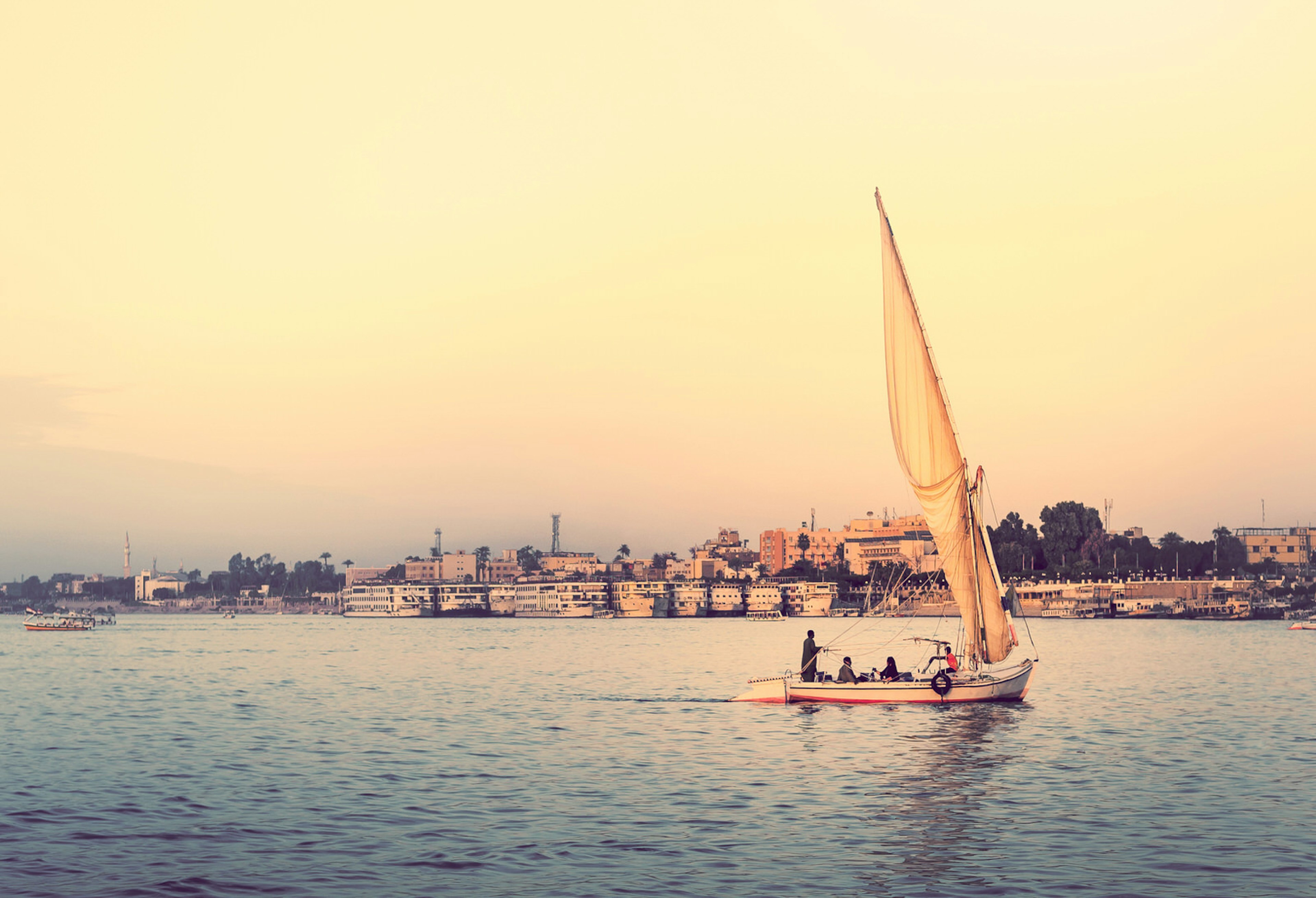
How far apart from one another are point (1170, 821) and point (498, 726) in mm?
27642

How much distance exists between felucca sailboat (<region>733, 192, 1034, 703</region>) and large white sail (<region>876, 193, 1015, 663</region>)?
29 millimetres

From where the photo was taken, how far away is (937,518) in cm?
4694

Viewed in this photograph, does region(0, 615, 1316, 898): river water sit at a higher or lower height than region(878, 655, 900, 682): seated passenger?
lower

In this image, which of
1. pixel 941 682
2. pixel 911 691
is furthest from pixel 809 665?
pixel 941 682

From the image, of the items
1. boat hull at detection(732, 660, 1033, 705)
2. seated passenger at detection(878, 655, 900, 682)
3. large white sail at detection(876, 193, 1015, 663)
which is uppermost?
large white sail at detection(876, 193, 1015, 663)

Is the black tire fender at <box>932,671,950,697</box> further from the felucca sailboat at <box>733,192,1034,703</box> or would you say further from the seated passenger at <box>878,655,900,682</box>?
the seated passenger at <box>878,655,900,682</box>

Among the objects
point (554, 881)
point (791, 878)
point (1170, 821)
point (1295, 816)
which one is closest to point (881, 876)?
point (791, 878)

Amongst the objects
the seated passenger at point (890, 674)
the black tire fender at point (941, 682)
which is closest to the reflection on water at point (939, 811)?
the black tire fender at point (941, 682)

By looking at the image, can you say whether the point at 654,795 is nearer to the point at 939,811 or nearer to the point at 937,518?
the point at 939,811

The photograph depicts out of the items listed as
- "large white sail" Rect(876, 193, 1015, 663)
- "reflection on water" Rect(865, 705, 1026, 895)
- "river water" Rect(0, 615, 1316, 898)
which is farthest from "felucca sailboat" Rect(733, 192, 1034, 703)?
"reflection on water" Rect(865, 705, 1026, 895)

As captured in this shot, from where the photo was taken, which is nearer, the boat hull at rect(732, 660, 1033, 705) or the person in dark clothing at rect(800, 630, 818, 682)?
the boat hull at rect(732, 660, 1033, 705)

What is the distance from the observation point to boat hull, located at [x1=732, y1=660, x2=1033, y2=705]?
157 feet

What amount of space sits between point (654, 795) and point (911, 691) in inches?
829

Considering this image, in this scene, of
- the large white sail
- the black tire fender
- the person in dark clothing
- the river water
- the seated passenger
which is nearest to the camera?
the river water
